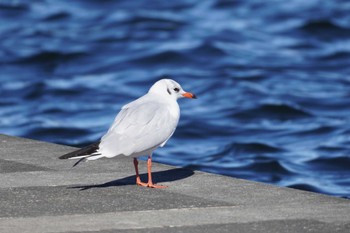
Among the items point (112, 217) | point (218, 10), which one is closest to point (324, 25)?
point (218, 10)

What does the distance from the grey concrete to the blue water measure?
5828mm

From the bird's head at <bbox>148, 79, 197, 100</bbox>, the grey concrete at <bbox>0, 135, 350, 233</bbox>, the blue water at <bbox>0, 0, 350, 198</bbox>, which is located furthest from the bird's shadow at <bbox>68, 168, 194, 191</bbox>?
the blue water at <bbox>0, 0, 350, 198</bbox>

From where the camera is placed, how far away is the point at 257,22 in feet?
Answer: 112

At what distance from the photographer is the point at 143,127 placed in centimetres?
835

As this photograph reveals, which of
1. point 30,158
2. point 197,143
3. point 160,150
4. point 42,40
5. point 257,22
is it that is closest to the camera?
point 30,158

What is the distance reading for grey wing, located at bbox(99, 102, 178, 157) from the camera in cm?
821

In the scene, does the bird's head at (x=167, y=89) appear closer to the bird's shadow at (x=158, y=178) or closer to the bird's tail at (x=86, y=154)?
the bird's shadow at (x=158, y=178)

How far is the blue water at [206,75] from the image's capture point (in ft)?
59.5

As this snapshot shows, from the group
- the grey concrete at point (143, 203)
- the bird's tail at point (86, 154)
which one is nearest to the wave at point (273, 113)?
the grey concrete at point (143, 203)

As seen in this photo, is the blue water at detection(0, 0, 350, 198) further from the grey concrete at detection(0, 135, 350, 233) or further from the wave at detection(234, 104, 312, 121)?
the grey concrete at detection(0, 135, 350, 233)

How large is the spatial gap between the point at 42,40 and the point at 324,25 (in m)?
7.47

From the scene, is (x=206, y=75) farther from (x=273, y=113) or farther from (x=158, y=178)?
(x=158, y=178)

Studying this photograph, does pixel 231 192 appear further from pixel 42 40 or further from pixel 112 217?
pixel 42 40

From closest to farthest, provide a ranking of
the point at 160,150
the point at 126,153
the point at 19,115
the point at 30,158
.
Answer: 1. the point at 126,153
2. the point at 30,158
3. the point at 160,150
4. the point at 19,115
